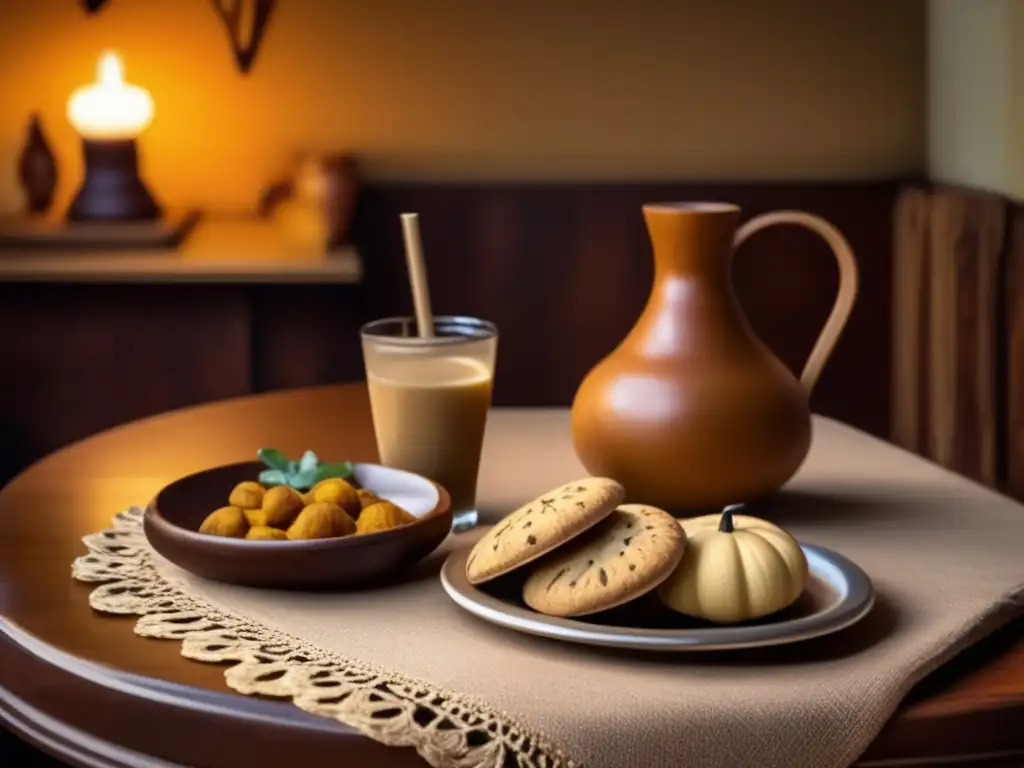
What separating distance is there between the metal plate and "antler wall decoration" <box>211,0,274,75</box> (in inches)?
76.8

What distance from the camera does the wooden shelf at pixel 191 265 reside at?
252 centimetres

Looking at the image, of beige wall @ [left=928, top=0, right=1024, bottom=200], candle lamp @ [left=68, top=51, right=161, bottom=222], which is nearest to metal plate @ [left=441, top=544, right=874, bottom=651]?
beige wall @ [left=928, top=0, right=1024, bottom=200]

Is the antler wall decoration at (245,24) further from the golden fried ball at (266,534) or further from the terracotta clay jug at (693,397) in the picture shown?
the golden fried ball at (266,534)

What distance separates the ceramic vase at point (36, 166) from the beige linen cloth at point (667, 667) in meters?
1.84

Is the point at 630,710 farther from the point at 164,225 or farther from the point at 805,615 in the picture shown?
the point at 164,225

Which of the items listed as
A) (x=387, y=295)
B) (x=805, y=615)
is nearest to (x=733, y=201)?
(x=387, y=295)

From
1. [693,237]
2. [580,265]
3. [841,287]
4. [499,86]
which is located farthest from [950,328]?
[693,237]

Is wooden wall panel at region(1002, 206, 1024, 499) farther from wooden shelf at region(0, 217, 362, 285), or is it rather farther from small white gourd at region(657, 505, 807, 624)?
small white gourd at region(657, 505, 807, 624)

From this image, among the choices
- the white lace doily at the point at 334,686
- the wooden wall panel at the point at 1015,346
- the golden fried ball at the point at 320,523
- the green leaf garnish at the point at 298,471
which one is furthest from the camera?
the wooden wall panel at the point at 1015,346

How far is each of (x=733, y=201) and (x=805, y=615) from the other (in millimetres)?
1982

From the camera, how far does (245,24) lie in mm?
2840

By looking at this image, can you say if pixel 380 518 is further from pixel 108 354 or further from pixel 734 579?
pixel 108 354

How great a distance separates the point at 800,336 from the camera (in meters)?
2.94

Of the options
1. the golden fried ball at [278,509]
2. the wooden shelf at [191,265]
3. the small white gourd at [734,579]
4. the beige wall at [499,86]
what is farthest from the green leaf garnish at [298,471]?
→ the beige wall at [499,86]
